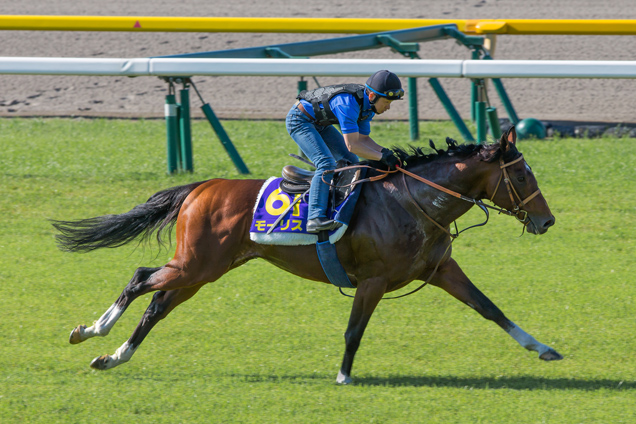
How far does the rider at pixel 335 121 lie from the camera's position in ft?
18.6

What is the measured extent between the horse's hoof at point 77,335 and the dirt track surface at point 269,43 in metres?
8.65

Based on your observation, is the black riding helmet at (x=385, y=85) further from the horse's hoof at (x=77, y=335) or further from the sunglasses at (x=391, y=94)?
the horse's hoof at (x=77, y=335)

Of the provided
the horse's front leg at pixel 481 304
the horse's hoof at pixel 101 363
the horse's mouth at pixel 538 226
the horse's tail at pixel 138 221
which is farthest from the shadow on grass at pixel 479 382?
the horse's tail at pixel 138 221

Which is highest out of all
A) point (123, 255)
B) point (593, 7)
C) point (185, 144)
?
point (593, 7)

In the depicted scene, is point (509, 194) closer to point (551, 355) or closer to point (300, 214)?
point (551, 355)

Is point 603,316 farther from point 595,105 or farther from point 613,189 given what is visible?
point 595,105

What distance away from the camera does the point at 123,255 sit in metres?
8.88

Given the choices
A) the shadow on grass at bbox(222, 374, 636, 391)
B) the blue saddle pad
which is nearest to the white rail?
the blue saddle pad

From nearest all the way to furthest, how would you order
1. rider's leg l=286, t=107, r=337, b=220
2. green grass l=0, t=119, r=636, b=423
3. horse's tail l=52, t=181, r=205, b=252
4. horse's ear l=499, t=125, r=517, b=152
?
green grass l=0, t=119, r=636, b=423, horse's ear l=499, t=125, r=517, b=152, rider's leg l=286, t=107, r=337, b=220, horse's tail l=52, t=181, r=205, b=252

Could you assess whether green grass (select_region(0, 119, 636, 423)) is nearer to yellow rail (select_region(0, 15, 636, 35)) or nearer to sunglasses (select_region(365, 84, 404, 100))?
sunglasses (select_region(365, 84, 404, 100))

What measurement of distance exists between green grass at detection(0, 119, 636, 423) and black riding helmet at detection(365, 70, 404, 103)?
194 cm

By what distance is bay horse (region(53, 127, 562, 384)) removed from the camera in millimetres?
5688

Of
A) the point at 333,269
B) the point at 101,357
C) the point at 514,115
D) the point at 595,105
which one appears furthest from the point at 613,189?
the point at 101,357

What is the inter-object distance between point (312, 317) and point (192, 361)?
1289 millimetres
